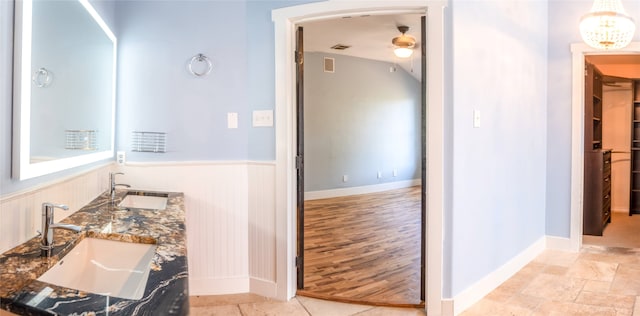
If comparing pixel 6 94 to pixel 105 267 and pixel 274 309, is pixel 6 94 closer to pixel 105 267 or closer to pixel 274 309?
pixel 105 267

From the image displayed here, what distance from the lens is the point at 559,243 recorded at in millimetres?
3812

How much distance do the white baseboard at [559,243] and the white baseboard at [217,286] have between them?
9.77 ft

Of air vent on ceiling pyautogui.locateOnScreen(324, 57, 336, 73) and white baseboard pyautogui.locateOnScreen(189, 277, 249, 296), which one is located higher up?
air vent on ceiling pyautogui.locateOnScreen(324, 57, 336, 73)

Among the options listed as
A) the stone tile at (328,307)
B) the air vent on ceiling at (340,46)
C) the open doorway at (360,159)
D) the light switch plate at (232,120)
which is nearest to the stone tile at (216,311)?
the stone tile at (328,307)

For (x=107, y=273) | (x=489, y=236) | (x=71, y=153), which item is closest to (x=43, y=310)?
(x=107, y=273)

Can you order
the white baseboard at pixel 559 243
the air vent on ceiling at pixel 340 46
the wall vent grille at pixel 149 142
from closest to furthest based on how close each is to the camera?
1. the wall vent grille at pixel 149 142
2. the white baseboard at pixel 559 243
3. the air vent on ceiling at pixel 340 46

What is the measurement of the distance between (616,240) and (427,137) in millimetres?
3160

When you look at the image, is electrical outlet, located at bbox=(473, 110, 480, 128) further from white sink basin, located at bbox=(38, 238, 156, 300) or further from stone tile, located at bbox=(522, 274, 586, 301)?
white sink basin, located at bbox=(38, 238, 156, 300)

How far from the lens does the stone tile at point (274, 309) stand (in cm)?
243

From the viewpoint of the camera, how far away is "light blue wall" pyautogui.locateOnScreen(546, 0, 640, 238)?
12.4 ft

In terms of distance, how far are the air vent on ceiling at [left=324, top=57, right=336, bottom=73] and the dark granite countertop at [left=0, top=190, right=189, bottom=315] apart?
5234 mm

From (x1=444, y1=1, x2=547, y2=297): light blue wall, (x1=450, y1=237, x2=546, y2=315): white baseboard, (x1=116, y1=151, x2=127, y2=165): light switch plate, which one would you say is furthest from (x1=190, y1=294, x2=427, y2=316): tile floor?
(x1=116, y1=151, x2=127, y2=165): light switch plate

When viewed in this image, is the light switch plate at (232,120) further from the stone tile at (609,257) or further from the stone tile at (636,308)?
the stone tile at (609,257)

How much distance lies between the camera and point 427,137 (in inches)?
92.7
